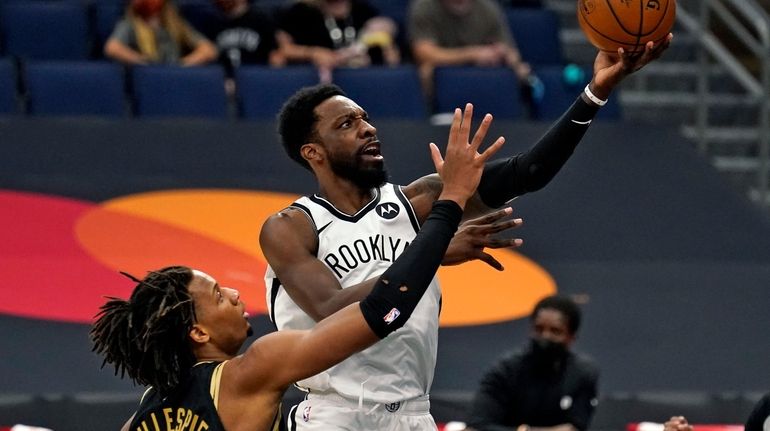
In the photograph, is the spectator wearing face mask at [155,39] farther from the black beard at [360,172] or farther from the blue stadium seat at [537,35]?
the black beard at [360,172]

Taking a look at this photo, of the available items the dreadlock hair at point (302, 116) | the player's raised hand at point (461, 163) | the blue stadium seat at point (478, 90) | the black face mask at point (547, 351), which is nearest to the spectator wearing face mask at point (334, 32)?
the blue stadium seat at point (478, 90)

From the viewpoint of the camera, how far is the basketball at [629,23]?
4109mm

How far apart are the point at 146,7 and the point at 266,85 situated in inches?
39.3

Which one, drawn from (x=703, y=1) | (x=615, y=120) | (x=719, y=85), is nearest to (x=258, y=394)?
(x=615, y=120)

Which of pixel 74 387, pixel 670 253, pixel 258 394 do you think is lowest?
pixel 74 387

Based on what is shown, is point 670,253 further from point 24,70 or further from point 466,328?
point 24,70

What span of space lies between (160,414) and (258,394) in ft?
0.99

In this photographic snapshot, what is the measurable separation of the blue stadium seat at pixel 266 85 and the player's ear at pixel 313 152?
4.56 meters

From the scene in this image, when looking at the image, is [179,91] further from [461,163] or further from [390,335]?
[461,163]

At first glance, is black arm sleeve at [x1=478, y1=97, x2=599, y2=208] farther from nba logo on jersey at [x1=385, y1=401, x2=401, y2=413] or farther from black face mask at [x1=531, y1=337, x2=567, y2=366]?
black face mask at [x1=531, y1=337, x2=567, y2=366]

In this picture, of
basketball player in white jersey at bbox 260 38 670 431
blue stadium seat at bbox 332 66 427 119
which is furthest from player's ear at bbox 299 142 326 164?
blue stadium seat at bbox 332 66 427 119

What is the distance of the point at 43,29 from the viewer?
948cm

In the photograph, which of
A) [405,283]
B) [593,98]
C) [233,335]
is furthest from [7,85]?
[405,283]

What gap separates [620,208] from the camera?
331 inches
